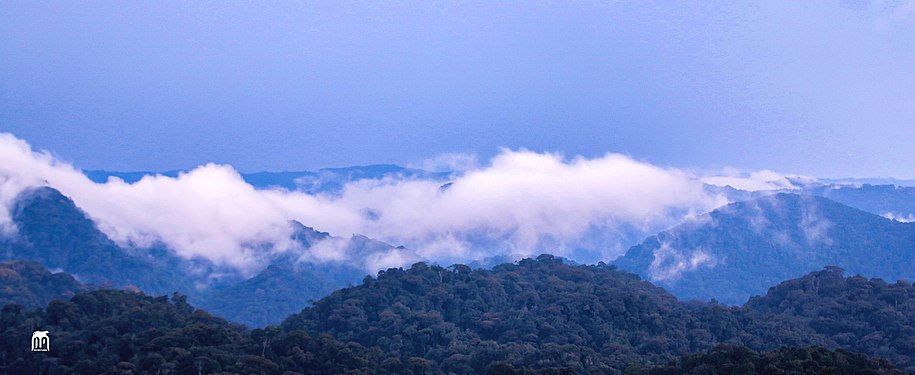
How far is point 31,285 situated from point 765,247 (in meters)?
97.3

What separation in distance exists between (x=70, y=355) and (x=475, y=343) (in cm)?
2553

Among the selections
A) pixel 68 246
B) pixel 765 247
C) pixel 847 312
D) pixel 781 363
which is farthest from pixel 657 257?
pixel 781 363

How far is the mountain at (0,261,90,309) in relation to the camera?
78812 millimetres

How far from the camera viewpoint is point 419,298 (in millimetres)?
72938

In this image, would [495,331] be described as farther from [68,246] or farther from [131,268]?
[68,246]

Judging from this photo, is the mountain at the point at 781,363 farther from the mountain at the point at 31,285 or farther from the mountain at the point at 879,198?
the mountain at the point at 879,198

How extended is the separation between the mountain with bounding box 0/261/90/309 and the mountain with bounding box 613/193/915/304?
77706mm

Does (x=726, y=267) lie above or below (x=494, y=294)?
above

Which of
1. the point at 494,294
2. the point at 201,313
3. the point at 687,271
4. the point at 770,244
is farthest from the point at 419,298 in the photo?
the point at 770,244

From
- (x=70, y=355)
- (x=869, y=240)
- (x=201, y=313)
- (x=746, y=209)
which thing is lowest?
(x=70, y=355)

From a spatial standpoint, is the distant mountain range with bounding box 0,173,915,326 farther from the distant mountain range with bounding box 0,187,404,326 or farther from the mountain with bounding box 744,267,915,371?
the mountain with bounding box 744,267,915,371

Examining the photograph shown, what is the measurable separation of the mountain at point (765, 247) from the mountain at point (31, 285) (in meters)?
77.7

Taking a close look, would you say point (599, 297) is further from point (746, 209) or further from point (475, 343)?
point (746, 209)

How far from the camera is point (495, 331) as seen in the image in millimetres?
66062
